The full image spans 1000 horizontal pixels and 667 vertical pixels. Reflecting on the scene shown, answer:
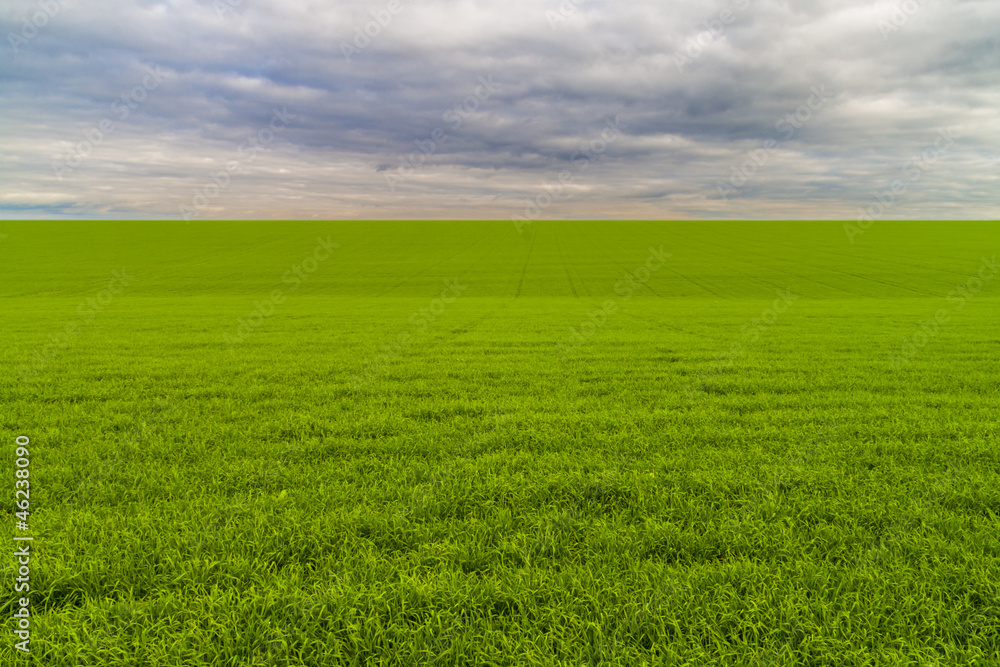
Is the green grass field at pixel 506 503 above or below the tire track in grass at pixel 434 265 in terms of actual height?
below

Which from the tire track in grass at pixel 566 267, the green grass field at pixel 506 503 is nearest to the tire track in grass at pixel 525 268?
the tire track in grass at pixel 566 267

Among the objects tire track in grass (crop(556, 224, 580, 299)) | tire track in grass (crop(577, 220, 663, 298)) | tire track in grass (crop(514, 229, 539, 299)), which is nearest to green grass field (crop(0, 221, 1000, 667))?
tire track in grass (crop(514, 229, 539, 299))

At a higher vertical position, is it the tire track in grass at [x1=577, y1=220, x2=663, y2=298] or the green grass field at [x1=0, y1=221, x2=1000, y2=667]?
the tire track in grass at [x1=577, y1=220, x2=663, y2=298]

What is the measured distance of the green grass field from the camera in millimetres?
3330

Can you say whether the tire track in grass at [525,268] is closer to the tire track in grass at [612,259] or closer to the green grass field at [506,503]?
the tire track in grass at [612,259]

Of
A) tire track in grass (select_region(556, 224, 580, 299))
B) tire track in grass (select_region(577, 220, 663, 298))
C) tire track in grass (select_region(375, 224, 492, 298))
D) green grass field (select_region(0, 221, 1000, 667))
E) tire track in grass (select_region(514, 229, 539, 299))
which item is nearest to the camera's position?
green grass field (select_region(0, 221, 1000, 667))

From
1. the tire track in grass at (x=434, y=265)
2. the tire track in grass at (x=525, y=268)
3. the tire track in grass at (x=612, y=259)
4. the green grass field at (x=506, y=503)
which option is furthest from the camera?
the tire track in grass at (x=434, y=265)

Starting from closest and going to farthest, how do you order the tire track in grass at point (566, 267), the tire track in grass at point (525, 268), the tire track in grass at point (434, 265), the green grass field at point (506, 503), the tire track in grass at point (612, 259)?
1. the green grass field at point (506, 503)
2. the tire track in grass at point (525, 268)
3. the tire track in grass at point (566, 267)
4. the tire track in grass at point (612, 259)
5. the tire track in grass at point (434, 265)

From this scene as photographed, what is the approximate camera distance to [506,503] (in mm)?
4980

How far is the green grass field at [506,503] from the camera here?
3.33 m

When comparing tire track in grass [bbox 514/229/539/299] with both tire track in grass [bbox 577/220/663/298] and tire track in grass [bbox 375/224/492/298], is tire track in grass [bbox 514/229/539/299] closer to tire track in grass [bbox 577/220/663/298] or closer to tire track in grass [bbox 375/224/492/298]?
tire track in grass [bbox 375/224/492/298]

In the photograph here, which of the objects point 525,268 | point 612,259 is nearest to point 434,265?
point 525,268

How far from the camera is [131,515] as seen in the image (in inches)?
181

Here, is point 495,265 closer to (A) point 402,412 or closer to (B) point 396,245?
(B) point 396,245
